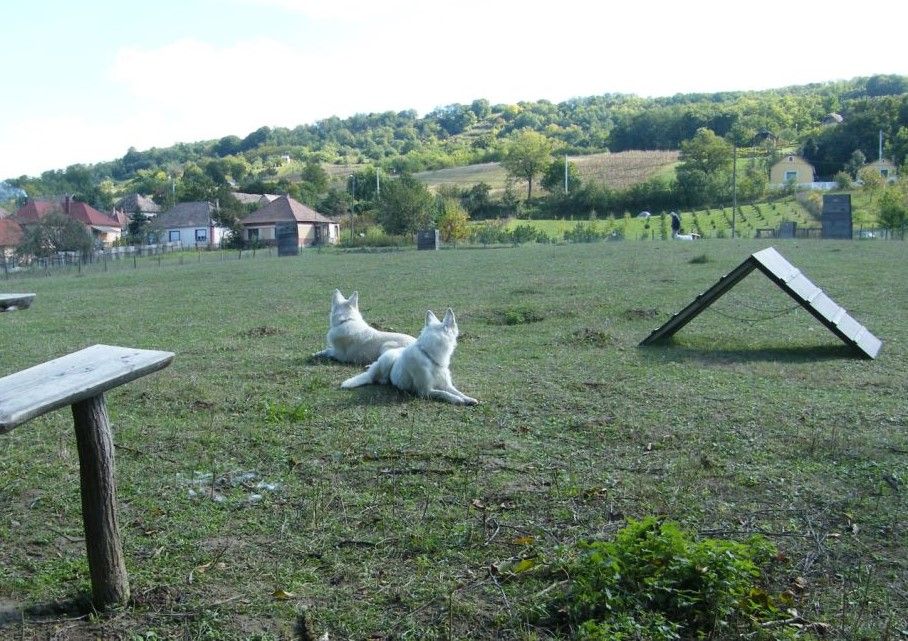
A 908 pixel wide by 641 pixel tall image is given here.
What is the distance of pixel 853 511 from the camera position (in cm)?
517

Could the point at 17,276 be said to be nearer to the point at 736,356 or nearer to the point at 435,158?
the point at 736,356

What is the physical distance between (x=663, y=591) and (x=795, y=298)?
26.9ft

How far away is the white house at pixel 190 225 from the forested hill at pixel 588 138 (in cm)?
2916

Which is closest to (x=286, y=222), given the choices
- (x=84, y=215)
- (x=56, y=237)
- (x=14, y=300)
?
(x=84, y=215)

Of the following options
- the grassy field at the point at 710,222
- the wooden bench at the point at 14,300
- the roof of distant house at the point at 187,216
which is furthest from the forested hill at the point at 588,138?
the wooden bench at the point at 14,300

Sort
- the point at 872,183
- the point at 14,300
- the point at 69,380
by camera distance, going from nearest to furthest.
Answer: the point at 69,380 → the point at 14,300 → the point at 872,183

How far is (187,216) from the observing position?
280 feet

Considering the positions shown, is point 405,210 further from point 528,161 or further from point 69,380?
point 69,380

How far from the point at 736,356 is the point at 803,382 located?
1.71 metres

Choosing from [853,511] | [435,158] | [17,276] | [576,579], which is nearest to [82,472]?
[576,579]

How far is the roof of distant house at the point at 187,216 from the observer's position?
84.6 meters

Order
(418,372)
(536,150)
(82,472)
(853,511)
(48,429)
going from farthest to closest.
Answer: (536,150), (418,372), (48,429), (853,511), (82,472)

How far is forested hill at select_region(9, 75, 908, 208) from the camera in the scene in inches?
3809

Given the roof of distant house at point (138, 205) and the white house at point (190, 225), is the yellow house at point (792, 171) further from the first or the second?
the roof of distant house at point (138, 205)
